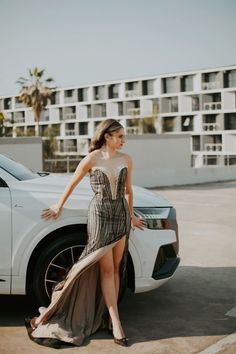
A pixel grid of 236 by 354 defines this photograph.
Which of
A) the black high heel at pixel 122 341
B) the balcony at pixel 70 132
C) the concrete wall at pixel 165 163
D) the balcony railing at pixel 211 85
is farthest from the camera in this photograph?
the balcony at pixel 70 132

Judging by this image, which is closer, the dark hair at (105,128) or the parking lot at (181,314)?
the parking lot at (181,314)

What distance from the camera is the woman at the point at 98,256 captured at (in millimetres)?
4371

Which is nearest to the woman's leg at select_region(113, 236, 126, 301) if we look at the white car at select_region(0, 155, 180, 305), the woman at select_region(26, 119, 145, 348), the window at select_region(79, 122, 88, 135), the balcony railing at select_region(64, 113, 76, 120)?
the woman at select_region(26, 119, 145, 348)

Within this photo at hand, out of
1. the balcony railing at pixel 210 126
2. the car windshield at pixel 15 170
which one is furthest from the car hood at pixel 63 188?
the balcony railing at pixel 210 126

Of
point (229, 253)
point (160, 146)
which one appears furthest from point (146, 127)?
point (229, 253)

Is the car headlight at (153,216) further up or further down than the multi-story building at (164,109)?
further down

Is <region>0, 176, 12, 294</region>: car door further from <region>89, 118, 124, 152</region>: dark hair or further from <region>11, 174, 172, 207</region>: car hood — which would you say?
<region>89, 118, 124, 152</region>: dark hair

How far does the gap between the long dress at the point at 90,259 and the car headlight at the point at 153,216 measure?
→ 0.42m

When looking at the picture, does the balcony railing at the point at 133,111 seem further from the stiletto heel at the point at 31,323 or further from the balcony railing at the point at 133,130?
the stiletto heel at the point at 31,323

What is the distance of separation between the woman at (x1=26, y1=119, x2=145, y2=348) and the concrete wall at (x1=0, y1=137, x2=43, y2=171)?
1621 cm

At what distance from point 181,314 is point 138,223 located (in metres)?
1.10

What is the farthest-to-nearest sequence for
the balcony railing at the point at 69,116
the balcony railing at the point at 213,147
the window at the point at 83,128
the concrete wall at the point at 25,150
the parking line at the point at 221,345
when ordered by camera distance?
1. the balcony railing at the point at 69,116
2. the window at the point at 83,128
3. the balcony railing at the point at 213,147
4. the concrete wall at the point at 25,150
5. the parking line at the point at 221,345

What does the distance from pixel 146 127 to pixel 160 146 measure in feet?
100

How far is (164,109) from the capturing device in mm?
64000
